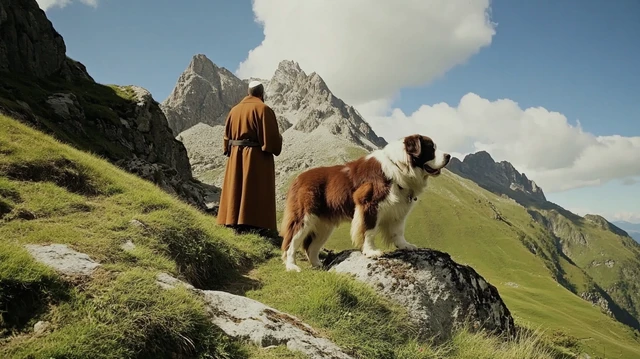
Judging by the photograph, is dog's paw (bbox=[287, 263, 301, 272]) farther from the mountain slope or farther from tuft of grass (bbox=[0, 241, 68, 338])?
the mountain slope

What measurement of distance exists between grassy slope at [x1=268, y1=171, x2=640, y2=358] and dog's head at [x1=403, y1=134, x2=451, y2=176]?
255ft

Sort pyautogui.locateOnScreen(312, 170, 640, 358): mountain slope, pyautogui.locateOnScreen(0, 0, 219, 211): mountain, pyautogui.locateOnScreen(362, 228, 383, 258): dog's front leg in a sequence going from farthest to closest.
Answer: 1. pyautogui.locateOnScreen(312, 170, 640, 358): mountain slope
2. pyautogui.locateOnScreen(0, 0, 219, 211): mountain
3. pyautogui.locateOnScreen(362, 228, 383, 258): dog's front leg

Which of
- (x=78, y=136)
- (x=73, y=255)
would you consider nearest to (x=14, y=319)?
(x=73, y=255)

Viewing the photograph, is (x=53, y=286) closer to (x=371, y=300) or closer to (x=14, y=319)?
(x=14, y=319)

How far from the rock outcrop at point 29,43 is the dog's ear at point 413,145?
54915 millimetres

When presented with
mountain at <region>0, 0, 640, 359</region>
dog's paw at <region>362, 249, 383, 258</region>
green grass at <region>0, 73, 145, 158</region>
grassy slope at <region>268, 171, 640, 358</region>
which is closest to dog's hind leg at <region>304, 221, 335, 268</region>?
mountain at <region>0, 0, 640, 359</region>

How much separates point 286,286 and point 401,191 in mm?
2898

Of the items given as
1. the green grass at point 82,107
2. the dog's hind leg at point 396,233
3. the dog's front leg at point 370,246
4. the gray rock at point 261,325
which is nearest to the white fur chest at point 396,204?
the dog's hind leg at point 396,233

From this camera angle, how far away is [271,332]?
5754 millimetres

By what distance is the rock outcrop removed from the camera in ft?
173

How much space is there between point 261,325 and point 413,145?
14.7 ft

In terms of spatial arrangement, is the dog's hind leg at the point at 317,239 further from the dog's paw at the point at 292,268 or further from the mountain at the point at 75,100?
the mountain at the point at 75,100

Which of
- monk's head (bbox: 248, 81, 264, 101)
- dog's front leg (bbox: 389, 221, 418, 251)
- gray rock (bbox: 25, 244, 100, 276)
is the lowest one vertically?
gray rock (bbox: 25, 244, 100, 276)

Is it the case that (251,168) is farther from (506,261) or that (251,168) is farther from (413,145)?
(506,261)
